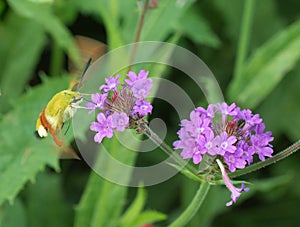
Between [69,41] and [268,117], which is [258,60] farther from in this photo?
[69,41]

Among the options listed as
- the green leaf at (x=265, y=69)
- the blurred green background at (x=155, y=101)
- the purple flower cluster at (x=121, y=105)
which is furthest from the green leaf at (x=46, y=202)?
the purple flower cluster at (x=121, y=105)

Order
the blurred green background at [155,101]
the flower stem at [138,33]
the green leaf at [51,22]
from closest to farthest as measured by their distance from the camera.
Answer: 1. the flower stem at [138,33]
2. the blurred green background at [155,101]
3. the green leaf at [51,22]

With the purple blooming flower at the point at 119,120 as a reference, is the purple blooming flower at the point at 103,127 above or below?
below

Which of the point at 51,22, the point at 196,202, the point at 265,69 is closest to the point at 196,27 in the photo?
the point at 265,69

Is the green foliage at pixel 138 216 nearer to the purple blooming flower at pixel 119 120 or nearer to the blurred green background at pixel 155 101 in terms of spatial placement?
the blurred green background at pixel 155 101

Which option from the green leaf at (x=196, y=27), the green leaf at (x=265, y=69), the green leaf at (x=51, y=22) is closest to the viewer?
the green leaf at (x=265, y=69)

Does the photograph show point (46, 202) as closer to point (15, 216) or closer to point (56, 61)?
point (15, 216)
